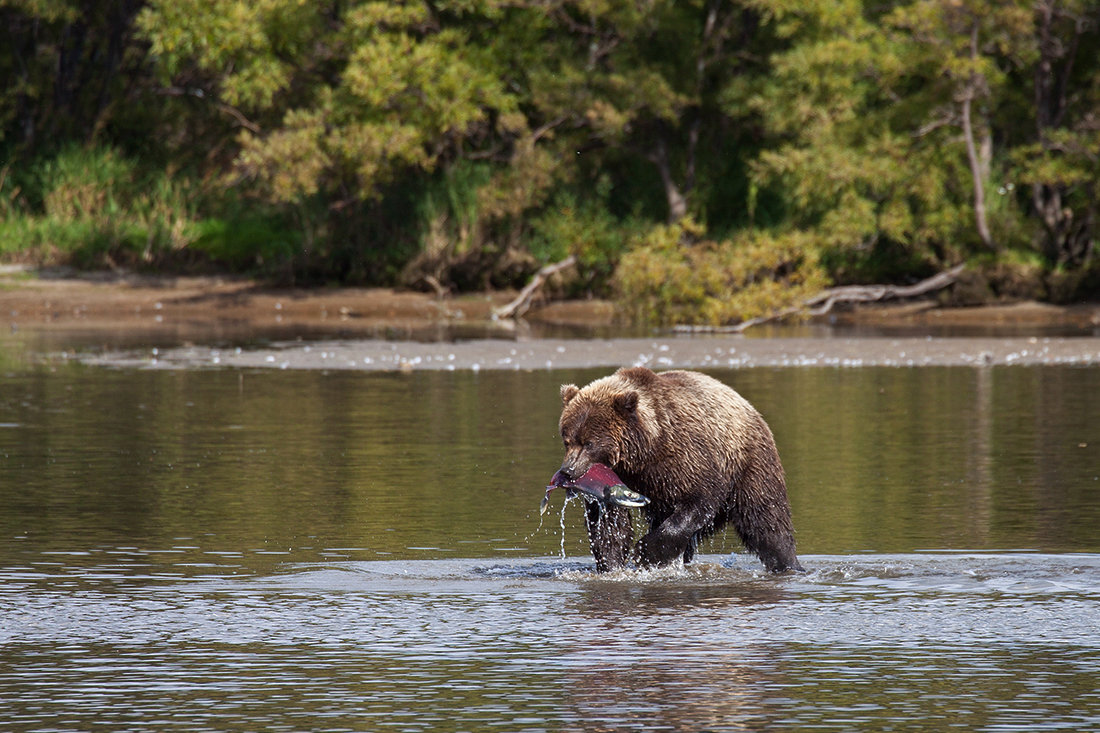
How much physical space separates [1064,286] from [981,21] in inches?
185

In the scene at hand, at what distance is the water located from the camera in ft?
21.7

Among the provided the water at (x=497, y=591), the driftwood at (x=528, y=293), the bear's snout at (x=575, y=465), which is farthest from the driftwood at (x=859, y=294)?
the bear's snout at (x=575, y=465)

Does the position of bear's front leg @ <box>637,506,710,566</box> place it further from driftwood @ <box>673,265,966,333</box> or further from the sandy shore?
driftwood @ <box>673,265,966,333</box>

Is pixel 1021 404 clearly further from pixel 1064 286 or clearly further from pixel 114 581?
pixel 1064 286

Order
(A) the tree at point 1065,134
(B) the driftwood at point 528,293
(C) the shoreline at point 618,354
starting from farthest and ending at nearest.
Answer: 1. (B) the driftwood at point 528,293
2. (A) the tree at point 1065,134
3. (C) the shoreline at point 618,354

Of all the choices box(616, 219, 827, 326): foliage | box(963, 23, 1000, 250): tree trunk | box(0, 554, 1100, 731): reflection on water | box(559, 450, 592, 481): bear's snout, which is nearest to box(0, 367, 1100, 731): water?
box(0, 554, 1100, 731): reflection on water

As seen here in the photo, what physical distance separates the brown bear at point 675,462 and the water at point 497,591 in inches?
8.9

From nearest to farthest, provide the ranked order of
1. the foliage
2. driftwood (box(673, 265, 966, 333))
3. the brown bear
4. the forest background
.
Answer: the brown bear
the foliage
driftwood (box(673, 265, 966, 333))
the forest background

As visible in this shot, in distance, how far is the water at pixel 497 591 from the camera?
6621mm

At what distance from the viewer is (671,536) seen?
29.7ft

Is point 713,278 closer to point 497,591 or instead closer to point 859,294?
point 859,294

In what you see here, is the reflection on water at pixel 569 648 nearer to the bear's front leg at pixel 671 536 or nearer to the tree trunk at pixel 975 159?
the bear's front leg at pixel 671 536

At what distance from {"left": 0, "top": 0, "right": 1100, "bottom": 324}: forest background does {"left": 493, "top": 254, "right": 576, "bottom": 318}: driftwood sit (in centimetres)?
48

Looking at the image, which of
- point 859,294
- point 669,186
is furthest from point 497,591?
point 669,186
